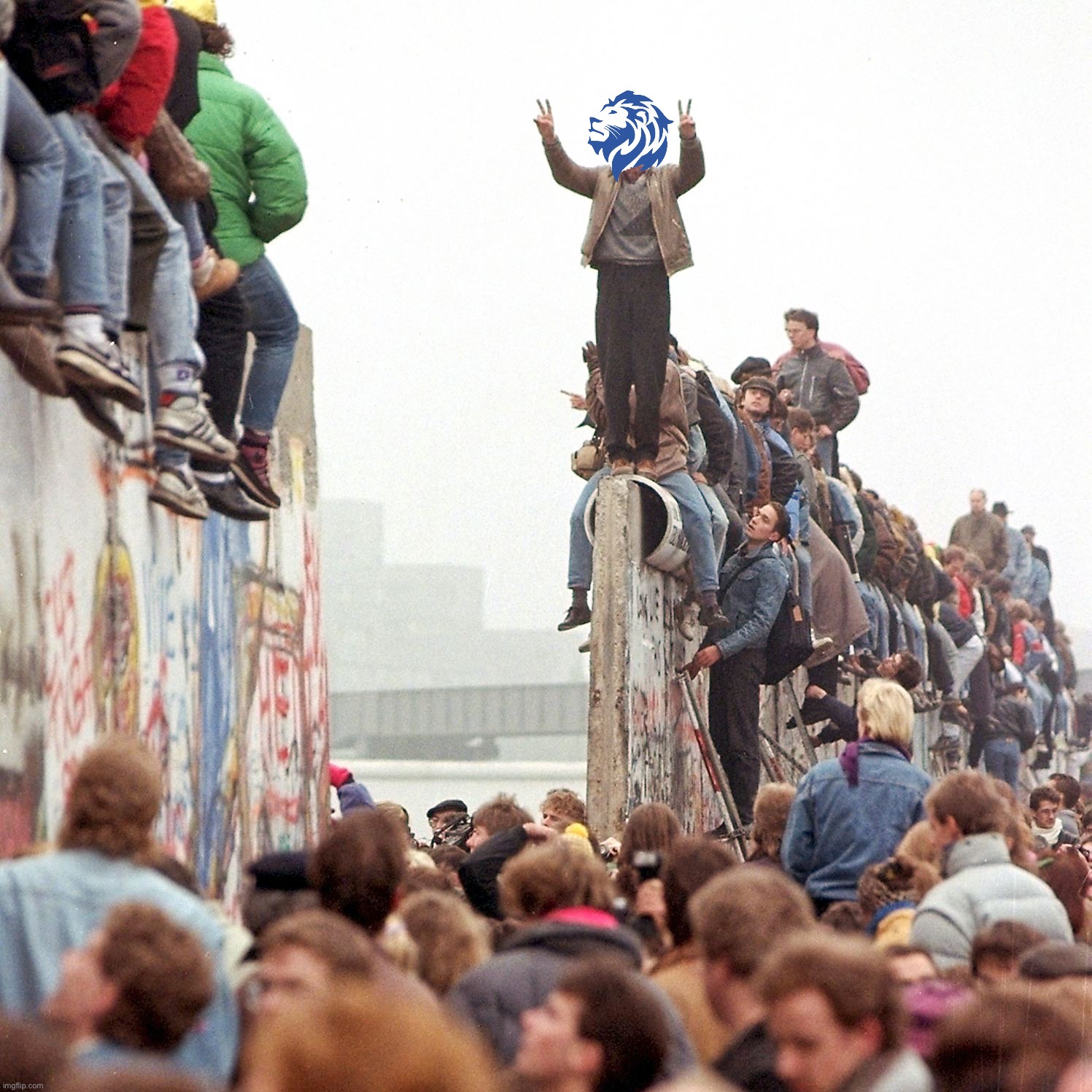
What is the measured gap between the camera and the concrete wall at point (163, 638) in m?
9.05

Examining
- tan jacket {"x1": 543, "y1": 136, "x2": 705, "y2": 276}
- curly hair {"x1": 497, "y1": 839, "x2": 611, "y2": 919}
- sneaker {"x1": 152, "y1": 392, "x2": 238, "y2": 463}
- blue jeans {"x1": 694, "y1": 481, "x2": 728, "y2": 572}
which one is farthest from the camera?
blue jeans {"x1": 694, "y1": 481, "x2": 728, "y2": 572}

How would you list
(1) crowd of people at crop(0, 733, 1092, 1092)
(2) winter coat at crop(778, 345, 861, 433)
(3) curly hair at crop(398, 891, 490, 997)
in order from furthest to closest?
(2) winter coat at crop(778, 345, 861, 433), (3) curly hair at crop(398, 891, 490, 997), (1) crowd of people at crop(0, 733, 1092, 1092)

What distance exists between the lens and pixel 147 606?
10578 mm

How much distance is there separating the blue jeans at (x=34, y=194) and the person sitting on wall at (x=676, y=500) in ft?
31.8

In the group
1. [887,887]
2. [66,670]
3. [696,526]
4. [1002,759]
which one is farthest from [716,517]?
[1002,759]

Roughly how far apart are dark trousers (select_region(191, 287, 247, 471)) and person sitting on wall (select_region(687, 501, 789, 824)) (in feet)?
24.6

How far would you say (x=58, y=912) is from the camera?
6.21 metres

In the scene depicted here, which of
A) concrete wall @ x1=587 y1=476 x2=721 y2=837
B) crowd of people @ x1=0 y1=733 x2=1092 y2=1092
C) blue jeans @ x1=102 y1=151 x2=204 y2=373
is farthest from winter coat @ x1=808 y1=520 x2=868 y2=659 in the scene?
crowd of people @ x1=0 y1=733 x2=1092 y2=1092

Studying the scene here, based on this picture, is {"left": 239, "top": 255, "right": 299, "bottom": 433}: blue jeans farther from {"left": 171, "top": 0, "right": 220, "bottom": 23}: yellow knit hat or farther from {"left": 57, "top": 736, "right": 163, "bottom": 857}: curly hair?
{"left": 57, "top": 736, "right": 163, "bottom": 857}: curly hair

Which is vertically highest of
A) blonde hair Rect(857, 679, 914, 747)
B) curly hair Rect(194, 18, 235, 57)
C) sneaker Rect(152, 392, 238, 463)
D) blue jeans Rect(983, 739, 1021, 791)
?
curly hair Rect(194, 18, 235, 57)

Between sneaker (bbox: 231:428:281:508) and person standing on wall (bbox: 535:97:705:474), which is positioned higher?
person standing on wall (bbox: 535:97:705:474)

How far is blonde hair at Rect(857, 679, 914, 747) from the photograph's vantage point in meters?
10.2

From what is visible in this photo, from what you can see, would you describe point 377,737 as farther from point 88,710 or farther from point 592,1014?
point 592,1014

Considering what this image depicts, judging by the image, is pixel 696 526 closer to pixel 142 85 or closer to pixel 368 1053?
pixel 142 85
